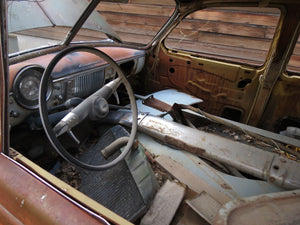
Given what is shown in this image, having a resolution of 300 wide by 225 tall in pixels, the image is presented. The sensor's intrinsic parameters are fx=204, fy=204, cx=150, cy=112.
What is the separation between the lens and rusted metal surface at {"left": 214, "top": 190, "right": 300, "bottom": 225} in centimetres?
87

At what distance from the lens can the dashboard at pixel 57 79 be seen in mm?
1283

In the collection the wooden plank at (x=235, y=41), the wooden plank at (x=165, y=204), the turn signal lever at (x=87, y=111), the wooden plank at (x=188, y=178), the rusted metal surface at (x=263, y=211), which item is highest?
the wooden plank at (x=235, y=41)

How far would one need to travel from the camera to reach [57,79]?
4.97 feet

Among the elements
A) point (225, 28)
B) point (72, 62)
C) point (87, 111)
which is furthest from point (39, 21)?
point (225, 28)

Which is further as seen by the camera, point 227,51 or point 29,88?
point 227,51

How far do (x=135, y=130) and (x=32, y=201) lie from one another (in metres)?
0.73

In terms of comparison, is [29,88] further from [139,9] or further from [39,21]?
[139,9]

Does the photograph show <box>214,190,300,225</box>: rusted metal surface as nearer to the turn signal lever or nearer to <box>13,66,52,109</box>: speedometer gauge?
the turn signal lever

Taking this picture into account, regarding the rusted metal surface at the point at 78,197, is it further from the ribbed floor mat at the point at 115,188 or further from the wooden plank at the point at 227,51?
the wooden plank at the point at 227,51

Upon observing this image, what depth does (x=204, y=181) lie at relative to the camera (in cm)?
142

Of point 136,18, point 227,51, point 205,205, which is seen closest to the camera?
point 205,205

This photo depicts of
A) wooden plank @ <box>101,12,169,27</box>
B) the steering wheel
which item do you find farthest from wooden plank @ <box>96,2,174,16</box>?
the steering wheel

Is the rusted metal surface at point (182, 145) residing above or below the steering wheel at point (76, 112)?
below

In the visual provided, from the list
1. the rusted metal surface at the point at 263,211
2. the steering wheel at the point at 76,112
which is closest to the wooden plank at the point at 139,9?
the steering wheel at the point at 76,112
